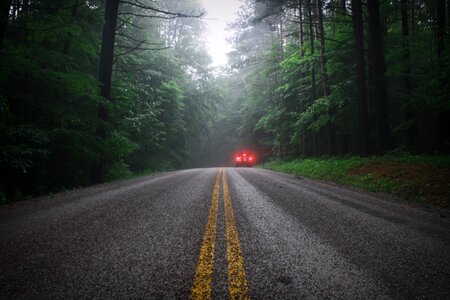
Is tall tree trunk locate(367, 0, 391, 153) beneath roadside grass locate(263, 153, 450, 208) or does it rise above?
above

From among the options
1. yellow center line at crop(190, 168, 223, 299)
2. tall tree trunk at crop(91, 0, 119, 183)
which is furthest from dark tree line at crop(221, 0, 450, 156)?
yellow center line at crop(190, 168, 223, 299)

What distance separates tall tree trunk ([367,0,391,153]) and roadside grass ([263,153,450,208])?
93 cm

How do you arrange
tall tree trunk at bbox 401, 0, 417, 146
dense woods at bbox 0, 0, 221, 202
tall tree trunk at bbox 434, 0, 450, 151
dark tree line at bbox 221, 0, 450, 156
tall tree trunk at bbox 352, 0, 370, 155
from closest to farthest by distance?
dense woods at bbox 0, 0, 221, 202, tall tree trunk at bbox 434, 0, 450, 151, dark tree line at bbox 221, 0, 450, 156, tall tree trunk at bbox 352, 0, 370, 155, tall tree trunk at bbox 401, 0, 417, 146

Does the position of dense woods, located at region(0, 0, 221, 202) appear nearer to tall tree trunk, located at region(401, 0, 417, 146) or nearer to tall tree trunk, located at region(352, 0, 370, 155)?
tall tree trunk, located at region(352, 0, 370, 155)

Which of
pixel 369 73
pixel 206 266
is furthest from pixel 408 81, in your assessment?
pixel 206 266

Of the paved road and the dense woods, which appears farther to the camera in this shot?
the dense woods

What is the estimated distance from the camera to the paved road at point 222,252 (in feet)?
7.41

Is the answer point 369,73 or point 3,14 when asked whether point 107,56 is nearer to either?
point 3,14

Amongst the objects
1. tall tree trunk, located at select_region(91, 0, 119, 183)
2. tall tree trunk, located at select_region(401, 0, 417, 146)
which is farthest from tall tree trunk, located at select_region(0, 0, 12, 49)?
tall tree trunk, located at select_region(401, 0, 417, 146)

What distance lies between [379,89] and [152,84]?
14459mm

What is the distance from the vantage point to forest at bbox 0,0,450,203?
7730mm

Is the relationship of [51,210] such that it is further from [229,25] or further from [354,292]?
[229,25]

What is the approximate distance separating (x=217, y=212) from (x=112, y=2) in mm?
11077

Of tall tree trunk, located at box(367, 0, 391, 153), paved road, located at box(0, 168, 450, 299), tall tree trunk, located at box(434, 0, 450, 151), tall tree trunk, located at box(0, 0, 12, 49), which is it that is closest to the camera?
paved road, located at box(0, 168, 450, 299)
